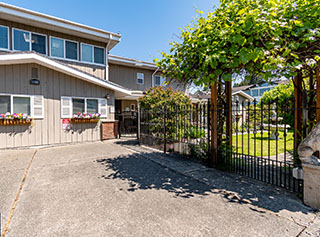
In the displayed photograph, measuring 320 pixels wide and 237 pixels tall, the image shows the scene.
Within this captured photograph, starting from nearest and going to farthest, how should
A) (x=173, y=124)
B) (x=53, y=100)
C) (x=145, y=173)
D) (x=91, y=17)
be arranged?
(x=145, y=173) → (x=173, y=124) → (x=53, y=100) → (x=91, y=17)

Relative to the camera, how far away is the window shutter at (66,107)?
8.14 meters

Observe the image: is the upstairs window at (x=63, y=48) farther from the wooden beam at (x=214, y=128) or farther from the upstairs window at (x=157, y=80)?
the wooden beam at (x=214, y=128)

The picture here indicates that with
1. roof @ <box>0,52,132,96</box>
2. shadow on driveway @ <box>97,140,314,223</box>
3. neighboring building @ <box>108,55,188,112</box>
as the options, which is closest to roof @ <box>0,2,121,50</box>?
neighboring building @ <box>108,55,188,112</box>

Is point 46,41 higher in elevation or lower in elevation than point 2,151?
higher

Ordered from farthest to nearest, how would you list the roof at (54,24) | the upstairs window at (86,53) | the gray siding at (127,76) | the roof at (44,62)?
the gray siding at (127,76) < the upstairs window at (86,53) < the roof at (54,24) < the roof at (44,62)

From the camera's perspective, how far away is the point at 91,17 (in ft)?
37.0

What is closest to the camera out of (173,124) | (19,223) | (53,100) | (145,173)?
(19,223)

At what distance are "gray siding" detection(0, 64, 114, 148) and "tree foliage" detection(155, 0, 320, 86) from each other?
21.9 ft

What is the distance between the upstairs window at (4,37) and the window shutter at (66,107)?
11.8 feet

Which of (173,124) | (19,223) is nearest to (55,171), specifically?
(19,223)

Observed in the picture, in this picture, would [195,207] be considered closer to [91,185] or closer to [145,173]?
[145,173]

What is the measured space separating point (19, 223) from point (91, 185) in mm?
1296

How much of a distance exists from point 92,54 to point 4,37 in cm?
393

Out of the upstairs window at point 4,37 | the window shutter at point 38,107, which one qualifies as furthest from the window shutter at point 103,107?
the upstairs window at point 4,37
